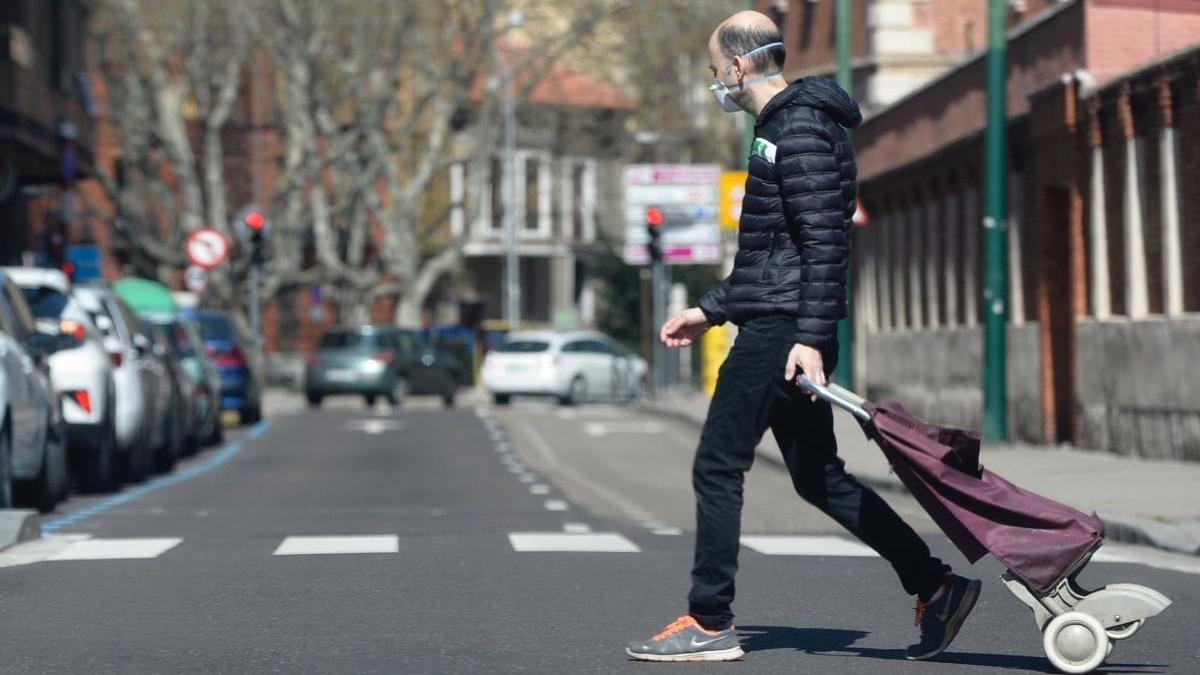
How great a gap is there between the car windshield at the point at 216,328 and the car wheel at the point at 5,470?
2204 centimetres

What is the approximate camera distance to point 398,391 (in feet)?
163

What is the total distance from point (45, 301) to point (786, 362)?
13.4 m

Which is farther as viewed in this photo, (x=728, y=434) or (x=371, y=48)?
(x=371, y=48)

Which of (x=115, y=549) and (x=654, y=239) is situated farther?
(x=654, y=239)

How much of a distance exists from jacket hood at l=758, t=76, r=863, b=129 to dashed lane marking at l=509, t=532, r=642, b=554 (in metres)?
Answer: 4.84

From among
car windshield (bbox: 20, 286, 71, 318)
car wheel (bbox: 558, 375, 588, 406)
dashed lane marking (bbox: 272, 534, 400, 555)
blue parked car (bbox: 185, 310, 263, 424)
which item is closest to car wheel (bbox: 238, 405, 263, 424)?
blue parked car (bbox: 185, 310, 263, 424)

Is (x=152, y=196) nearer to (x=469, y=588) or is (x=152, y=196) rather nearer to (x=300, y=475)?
(x=300, y=475)

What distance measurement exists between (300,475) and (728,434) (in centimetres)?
1721

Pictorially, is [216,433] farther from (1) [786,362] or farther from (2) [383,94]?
(2) [383,94]

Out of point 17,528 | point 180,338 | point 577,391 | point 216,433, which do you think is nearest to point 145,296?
point 216,433

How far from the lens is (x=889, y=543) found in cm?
809

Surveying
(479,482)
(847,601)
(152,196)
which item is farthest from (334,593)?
(152,196)

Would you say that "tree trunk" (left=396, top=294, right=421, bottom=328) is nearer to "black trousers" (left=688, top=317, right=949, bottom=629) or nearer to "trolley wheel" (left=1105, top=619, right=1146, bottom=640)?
"black trousers" (left=688, top=317, right=949, bottom=629)

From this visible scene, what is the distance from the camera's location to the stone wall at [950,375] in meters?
28.7
